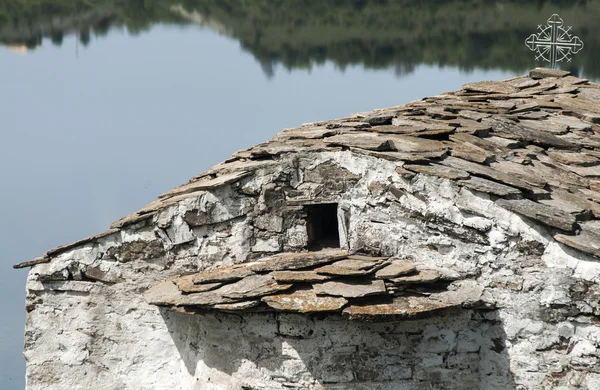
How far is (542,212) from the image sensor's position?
7312 mm

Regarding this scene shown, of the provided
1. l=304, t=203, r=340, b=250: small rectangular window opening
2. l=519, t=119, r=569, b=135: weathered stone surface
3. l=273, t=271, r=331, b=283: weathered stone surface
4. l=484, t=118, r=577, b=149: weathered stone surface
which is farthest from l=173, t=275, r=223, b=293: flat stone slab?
l=519, t=119, r=569, b=135: weathered stone surface

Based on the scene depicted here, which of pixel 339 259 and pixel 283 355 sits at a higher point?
pixel 339 259

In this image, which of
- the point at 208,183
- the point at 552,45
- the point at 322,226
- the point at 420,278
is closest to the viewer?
the point at 420,278

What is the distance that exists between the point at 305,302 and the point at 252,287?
1.55ft

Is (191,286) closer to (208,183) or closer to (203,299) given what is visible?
(203,299)

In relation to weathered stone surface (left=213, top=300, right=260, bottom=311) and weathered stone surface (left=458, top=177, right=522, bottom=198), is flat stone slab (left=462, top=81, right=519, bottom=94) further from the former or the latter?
weathered stone surface (left=213, top=300, right=260, bottom=311)

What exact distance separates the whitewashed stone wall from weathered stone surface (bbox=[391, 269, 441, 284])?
172mm

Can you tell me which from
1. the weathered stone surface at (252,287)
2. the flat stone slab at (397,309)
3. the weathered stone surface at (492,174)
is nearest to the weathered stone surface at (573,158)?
the weathered stone surface at (492,174)

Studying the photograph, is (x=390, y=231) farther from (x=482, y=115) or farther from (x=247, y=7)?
(x=247, y=7)

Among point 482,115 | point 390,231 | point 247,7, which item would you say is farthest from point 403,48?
point 390,231

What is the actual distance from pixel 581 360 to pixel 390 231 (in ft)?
5.89

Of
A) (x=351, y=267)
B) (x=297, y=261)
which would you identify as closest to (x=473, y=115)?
(x=351, y=267)

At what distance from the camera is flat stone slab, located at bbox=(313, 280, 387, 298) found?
7281mm

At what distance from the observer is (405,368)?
7.53m
